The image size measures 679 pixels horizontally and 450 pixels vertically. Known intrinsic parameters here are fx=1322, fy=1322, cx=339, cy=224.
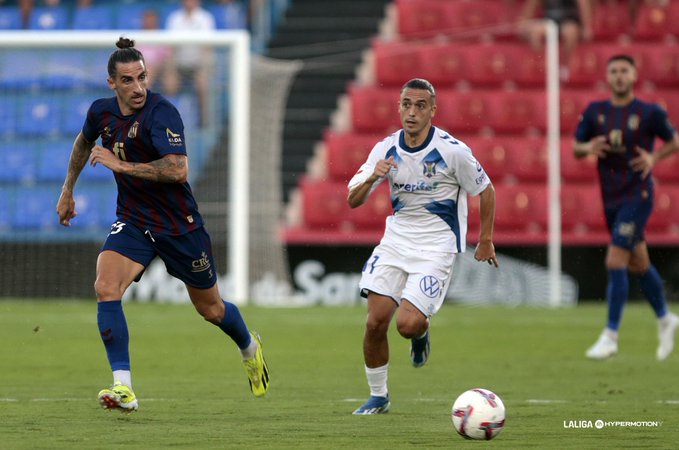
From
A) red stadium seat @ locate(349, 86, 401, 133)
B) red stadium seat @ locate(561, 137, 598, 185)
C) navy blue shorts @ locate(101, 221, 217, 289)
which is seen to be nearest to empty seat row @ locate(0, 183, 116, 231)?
red stadium seat @ locate(349, 86, 401, 133)

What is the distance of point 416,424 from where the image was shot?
7.01 metres

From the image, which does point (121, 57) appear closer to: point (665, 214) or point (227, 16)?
point (665, 214)

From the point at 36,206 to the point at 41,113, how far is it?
121cm

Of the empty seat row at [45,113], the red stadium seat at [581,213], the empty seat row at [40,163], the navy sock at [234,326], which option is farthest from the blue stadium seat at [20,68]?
the navy sock at [234,326]

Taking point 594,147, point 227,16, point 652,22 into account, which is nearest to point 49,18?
point 227,16

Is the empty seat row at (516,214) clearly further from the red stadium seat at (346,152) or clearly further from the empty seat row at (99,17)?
the empty seat row at (99,17)

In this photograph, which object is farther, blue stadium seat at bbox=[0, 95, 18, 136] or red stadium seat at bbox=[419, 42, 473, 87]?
red stadium seat at bbox=[419, 42, 473, 87]

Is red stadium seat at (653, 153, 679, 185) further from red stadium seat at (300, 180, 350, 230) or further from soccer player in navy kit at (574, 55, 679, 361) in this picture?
soccer player in navy kit at (574, 55, 679, 361)

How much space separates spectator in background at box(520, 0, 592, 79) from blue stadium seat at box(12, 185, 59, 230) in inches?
292

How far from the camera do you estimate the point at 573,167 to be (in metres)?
19.2

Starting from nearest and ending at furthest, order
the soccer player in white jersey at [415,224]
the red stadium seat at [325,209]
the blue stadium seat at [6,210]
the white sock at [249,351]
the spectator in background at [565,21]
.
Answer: the soccer player in white jersey at [415,224] < the white sock at [249,351] < the blue stadium seat at [6,210] < the red stadium seat at [325,209] < the spectator in background at [565,21]

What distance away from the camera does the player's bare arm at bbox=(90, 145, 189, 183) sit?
23.8 feet

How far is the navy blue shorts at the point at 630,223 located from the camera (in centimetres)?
1104

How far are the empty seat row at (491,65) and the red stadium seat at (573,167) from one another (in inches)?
48.0
